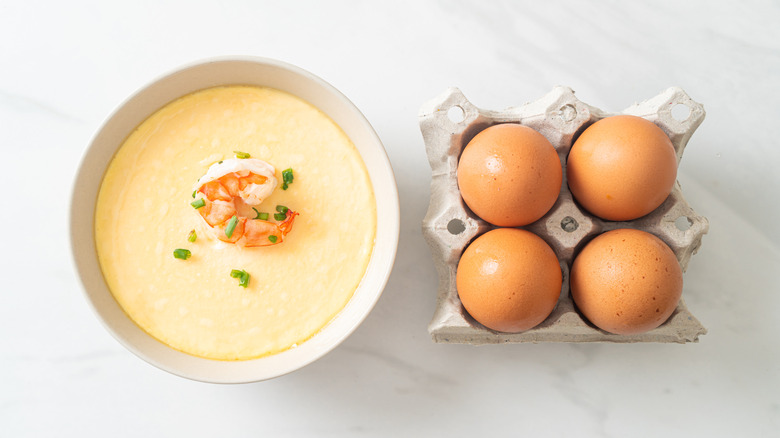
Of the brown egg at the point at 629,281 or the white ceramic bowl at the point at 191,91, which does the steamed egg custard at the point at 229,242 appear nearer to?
the white ceramic bowl at the point at 191,91

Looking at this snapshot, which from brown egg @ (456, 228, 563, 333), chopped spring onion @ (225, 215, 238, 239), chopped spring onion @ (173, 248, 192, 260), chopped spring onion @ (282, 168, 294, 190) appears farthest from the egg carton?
chopped spring onion @ (173, 248, 192, 260)

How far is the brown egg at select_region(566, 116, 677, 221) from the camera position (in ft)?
3.86

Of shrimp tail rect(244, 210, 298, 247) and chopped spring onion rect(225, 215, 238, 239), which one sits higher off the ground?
chopped spring onion rect(225, 215, 238, 239)

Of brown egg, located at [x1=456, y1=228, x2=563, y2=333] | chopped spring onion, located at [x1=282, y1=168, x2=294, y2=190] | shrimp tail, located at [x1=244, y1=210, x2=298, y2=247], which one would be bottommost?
brown egg, located at [x1=456, y1=228, x2=563, y2=333]

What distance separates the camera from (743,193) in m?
1.57

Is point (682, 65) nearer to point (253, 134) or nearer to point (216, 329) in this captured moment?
point (253, 134)

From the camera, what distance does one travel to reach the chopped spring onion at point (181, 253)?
1.22 m

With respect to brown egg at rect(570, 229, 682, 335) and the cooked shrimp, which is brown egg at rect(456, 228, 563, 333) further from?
the cooked shrimp

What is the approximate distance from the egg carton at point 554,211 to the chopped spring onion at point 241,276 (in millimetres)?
442

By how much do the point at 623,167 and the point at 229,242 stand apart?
2.92 feet

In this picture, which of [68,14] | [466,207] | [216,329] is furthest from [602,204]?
[68,14]

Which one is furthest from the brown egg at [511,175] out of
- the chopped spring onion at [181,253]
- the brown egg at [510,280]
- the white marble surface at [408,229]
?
the chopped spring onion at [181,253]

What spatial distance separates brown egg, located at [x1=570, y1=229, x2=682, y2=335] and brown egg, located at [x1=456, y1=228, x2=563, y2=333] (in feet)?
0.27

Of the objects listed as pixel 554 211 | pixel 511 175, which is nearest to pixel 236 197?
pixel 511 175
